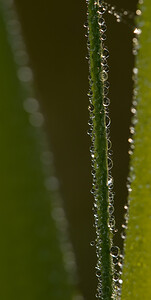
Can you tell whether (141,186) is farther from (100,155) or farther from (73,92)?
(73,92)

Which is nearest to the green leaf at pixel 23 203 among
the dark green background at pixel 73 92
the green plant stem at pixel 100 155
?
the green plant stem at pixel 100 155

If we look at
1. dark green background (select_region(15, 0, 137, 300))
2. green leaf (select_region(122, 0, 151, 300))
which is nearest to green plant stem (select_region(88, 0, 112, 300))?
green leaf (select_region(122, 0, 151, 300))

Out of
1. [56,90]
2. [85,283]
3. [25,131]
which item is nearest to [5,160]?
[25,131]

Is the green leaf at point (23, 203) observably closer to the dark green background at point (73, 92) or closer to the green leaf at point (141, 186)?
the green leaf at point (141, 186)

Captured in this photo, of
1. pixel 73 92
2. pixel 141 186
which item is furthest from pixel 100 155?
pixel 73 92

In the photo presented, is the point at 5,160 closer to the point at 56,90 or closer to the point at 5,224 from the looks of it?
the point at 5,224

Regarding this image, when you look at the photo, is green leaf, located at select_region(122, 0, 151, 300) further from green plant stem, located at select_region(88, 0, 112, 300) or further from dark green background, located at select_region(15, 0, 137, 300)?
dark green background, located at select_region(15, 0, 137, 300)
